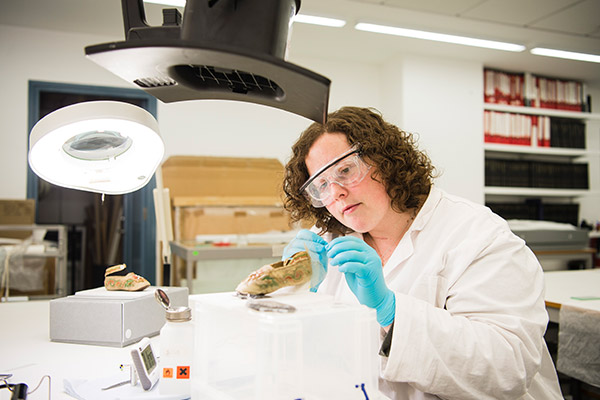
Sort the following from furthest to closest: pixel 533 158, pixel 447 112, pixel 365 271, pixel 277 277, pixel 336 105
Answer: pixel 533 158 < pixel 336 105 < pixel 447 112 < pixel 365 271 < pixel 277 277

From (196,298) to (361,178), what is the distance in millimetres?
645

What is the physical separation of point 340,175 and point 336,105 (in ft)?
12.5

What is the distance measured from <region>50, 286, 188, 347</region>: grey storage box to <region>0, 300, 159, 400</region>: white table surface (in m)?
0.03

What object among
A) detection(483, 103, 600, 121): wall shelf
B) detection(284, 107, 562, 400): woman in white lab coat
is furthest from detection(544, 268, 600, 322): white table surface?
detection(483, 103, 600, 121): wall shelf

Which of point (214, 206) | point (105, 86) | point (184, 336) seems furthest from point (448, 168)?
point (184, 336)

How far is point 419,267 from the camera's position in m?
1.26

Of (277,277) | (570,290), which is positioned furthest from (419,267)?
(570,290)

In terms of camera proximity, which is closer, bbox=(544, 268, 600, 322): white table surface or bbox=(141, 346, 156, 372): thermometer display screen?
bbox=(141, 346, 156, 372): thermometer display screen

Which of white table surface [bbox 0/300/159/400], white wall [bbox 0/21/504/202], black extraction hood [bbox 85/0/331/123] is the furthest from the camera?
white wall [bbox 0/21/504/202]

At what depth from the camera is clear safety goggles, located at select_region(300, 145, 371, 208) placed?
1269 millimetres

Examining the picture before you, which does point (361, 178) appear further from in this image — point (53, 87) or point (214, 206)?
point (53, 87)

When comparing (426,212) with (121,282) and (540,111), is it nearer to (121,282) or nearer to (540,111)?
(121,282)

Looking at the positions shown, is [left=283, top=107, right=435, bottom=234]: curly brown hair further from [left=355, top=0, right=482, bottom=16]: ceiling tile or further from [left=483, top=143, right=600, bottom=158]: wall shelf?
[left=483, top=143, right=600, bottom=158]: wall shelf

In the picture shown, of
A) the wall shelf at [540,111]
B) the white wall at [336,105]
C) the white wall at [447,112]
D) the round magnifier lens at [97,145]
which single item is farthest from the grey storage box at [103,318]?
the wall shelf at [540,111]
